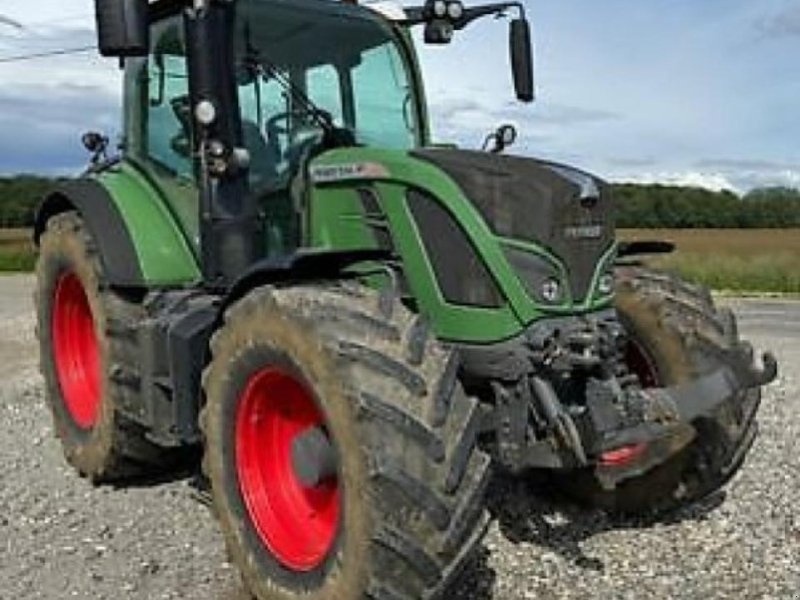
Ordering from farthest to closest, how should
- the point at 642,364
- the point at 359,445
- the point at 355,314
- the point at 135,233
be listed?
the point at 135,233 < the point at 642,364 < the point at 355,314 < the point at 359,445

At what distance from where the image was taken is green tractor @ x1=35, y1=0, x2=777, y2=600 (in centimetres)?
406

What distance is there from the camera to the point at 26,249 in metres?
35.7

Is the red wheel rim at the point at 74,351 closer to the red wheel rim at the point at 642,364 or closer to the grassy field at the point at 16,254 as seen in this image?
the red wheel rim at the point at 642,364

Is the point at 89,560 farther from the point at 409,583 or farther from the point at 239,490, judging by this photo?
the point at 409,583

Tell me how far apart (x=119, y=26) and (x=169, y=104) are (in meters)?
1.38

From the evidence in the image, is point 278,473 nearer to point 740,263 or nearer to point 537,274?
point 537,274

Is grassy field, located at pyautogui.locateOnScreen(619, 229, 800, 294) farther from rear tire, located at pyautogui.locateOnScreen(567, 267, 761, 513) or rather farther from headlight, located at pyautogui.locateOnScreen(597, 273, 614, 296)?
headlight, located at pyautogui.locateOnScreen(597, 273, 614, 296)

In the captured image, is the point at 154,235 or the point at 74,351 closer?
the point at 154,235

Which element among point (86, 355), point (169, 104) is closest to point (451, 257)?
point (169, 104)

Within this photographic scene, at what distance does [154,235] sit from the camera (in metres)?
5.98

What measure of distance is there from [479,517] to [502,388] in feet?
2.35

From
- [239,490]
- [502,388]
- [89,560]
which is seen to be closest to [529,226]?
[502,388]

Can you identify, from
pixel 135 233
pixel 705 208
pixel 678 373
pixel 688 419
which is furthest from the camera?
pixel 705 208

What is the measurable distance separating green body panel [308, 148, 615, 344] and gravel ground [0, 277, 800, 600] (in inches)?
40.7
